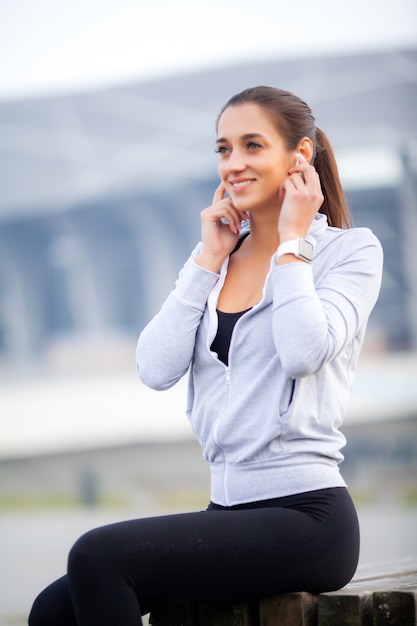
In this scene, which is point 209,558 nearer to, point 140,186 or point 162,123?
point 162,123

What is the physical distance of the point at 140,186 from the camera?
115ft

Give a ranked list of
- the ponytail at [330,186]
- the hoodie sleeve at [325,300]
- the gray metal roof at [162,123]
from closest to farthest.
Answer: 1. the hoodie sleeve at [325,300]
2. the ponytail at [330,186]
3. the gray metal roof at [162,123]

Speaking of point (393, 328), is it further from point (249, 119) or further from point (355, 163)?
point (249, 119)

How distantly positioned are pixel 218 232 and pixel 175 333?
1.01 ft

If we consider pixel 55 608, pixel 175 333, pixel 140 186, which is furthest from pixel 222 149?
pixel 140 186

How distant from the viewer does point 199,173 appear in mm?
34594

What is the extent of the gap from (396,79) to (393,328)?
8932 millimetres

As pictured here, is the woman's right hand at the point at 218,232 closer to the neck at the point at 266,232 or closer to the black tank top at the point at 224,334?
the neck at the point at 266,232

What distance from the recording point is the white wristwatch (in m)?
2.29

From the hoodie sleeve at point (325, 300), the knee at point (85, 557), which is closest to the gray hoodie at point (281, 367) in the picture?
the hoodie sleeve at point (325, 300)

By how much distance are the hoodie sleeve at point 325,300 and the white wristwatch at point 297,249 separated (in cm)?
3

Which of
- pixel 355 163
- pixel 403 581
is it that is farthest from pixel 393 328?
pixel 403 581

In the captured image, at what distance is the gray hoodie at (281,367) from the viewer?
2197mm

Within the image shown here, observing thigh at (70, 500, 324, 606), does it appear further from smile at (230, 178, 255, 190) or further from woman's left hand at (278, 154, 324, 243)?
smile at (230, 178, 255, 190)
